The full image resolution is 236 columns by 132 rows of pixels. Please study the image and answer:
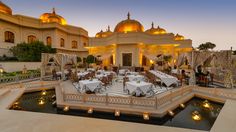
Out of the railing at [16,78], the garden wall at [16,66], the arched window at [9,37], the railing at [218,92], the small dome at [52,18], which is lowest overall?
the railing at [218,92]

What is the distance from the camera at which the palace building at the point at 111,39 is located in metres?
20.5

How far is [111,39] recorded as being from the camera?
22984 millimetres

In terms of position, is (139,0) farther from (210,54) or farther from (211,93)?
(211,93)

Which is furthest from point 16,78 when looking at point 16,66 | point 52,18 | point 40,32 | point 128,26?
point 52,18

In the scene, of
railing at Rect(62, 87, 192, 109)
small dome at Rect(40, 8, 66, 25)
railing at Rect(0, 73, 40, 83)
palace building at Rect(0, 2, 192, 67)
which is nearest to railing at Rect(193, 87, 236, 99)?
railing at Rect(62, 87, 192, 109)

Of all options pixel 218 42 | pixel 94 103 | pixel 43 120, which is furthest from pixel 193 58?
pixel 218 42

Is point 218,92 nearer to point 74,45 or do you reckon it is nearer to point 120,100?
point 120,100

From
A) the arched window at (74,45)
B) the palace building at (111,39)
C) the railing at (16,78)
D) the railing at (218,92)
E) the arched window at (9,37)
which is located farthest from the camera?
the arched window at (74,45)

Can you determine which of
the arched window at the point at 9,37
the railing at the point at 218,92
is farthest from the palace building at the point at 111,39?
the railing at the point at 218,92

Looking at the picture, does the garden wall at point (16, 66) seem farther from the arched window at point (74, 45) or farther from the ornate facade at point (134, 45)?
the arched window at point (74, 45)

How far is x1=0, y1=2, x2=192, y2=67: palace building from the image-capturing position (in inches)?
806

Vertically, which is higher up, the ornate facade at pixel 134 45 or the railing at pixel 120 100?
the ornate facade at pixel 134 45

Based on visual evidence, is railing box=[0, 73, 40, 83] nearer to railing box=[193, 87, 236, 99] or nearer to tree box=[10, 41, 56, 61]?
tree box=[10, 41, 56, 61]

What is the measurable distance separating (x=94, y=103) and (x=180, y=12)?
2140 centimetres
